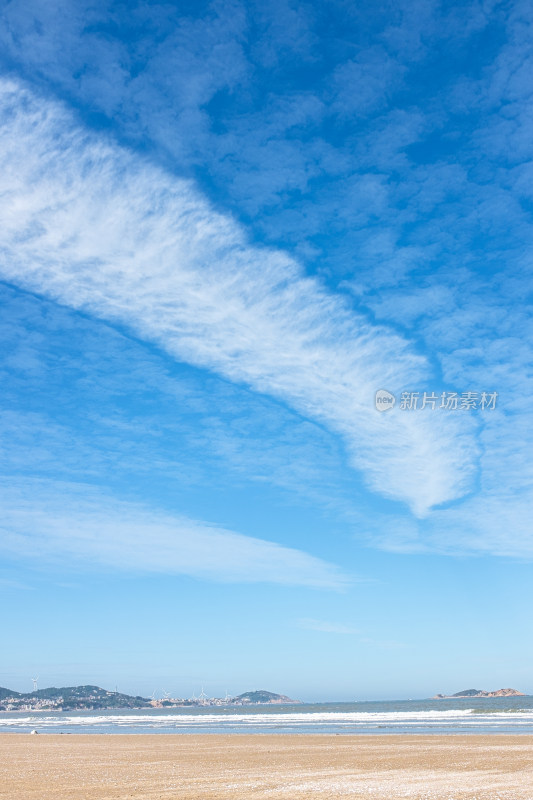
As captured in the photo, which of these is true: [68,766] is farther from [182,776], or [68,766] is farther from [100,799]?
[100,799]

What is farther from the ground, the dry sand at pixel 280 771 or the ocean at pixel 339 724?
the dry sand at pixel 280 771

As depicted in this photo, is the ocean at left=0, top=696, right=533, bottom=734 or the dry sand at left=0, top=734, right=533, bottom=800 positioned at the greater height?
the dry sand at left=0, top=734, right=533, bottom=800

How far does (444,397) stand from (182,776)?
2425cm

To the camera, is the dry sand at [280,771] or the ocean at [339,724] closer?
the dry sand at [280,771]

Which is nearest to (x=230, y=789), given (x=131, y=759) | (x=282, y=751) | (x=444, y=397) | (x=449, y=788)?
(x=449, y=788)

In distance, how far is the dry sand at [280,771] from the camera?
20.3 meters

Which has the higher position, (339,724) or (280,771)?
(280,771)

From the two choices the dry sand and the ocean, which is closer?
the dry sand

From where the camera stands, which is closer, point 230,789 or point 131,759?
point 230,789

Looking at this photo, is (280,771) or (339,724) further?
(339,724)

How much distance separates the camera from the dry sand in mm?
20344

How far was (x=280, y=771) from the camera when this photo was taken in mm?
27406

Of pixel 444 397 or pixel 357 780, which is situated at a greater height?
pixel 444 397

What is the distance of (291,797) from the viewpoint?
1930cm
